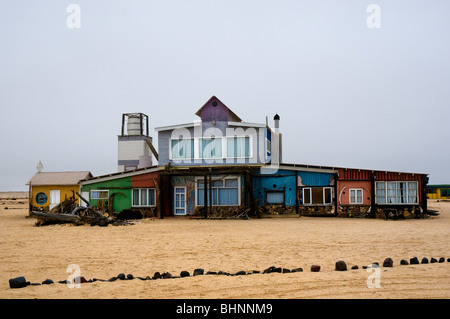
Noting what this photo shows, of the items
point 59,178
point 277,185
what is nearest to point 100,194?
point 59,178

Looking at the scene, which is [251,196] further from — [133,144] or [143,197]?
[133,144]

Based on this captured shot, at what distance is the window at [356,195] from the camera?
2766cm

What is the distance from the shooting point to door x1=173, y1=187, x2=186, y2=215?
1153 inches

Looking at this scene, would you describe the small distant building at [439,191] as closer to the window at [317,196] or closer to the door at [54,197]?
the window at [317,196]

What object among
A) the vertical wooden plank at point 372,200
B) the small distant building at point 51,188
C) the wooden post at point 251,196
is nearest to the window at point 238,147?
the wooden post at point 251,196

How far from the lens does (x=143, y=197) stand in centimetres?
2972

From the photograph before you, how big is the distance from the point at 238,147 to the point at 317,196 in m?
5.92

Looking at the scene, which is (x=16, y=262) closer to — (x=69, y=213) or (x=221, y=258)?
(x=221, y=258)

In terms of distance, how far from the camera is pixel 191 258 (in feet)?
36.8

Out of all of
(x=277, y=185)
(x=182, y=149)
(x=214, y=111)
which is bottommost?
(x=277, y=185)

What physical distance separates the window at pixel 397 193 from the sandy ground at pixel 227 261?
407 inches

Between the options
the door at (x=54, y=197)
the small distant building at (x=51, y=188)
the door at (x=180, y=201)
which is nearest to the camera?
the door at (x=180, y=201)
